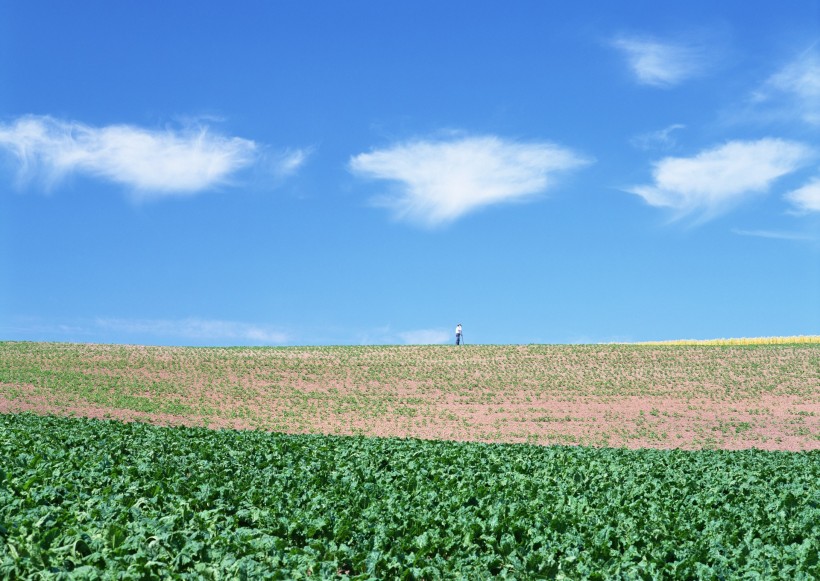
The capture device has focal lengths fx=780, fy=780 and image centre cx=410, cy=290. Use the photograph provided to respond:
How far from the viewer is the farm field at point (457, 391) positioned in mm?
36219

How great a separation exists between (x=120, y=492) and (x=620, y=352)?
165ft

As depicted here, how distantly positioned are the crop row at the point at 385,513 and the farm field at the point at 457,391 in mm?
15673

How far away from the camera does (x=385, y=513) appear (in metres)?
12.0

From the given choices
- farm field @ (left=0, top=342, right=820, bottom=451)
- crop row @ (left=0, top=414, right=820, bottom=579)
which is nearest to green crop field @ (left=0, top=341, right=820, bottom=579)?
crop row @ (left=0, top=414, right=820, bottom=579)

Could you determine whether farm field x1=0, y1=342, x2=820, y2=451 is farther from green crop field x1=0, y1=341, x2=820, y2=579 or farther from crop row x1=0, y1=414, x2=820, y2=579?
crop row x1=0, y1=414, x2=820, y2=579

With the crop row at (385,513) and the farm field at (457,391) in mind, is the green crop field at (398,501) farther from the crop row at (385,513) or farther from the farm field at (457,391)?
the farm field at (457,391)

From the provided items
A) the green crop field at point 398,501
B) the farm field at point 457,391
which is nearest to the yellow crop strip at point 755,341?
the farm field at point 457,391

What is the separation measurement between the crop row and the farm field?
617 inches

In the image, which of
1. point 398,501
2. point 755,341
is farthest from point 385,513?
point 755,341

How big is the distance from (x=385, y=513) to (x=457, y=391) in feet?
111

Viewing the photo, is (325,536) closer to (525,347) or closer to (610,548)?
(610,548)

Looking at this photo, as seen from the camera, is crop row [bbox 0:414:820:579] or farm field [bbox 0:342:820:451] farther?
farm field [bbox 0:342:820:451]

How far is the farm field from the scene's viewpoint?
119 ft

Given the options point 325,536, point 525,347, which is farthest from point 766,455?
point 525,347
